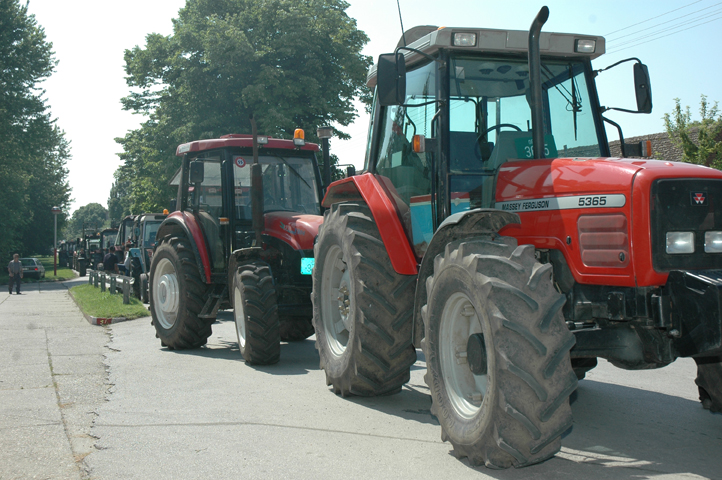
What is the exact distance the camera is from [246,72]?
27344mm

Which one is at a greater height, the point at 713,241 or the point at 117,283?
the point at 713,241

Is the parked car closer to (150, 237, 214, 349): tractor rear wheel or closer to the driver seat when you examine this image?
(150, 237, 214, 349): tractor rear wheel

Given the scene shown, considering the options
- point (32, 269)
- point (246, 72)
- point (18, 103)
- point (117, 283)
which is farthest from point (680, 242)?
point (32, 269)

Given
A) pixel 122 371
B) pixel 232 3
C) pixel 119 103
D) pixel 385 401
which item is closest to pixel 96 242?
pixel 119 103

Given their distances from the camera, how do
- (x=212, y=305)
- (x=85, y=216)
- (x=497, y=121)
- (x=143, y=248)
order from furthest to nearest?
(x=85, y=216)
(x=143, y=248)
(x=212, y=305)
(x=497, y=121)

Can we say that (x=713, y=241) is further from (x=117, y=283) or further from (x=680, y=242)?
(x=117, y=283)

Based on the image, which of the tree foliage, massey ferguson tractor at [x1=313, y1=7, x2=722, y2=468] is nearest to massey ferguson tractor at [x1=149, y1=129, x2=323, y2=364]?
massey ferguson tractor at [x1=313, y1=7, x2=722, y2=468]

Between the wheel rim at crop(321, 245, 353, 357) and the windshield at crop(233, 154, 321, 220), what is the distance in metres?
2.82

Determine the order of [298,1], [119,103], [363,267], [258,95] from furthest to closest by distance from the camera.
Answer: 1. [119,103]
2. [298,1]
3. [258,95]
4. [363,267]

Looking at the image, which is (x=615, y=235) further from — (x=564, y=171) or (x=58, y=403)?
(x=58, y=403)

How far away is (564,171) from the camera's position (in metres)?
4.72

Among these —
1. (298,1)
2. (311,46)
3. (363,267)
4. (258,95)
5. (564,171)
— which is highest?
(298,1)

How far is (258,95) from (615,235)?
22831mm

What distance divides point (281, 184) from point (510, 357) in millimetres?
6337
